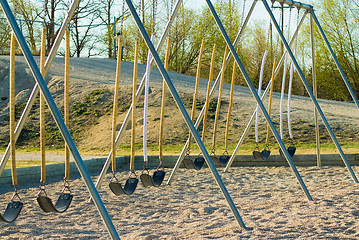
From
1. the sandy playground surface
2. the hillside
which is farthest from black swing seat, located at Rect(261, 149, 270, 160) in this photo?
the hillside

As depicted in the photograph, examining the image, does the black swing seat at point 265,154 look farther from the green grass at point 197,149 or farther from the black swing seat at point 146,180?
the green grass at point 197,149

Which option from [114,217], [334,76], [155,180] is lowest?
[114,217]

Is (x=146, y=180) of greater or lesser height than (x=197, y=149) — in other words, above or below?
above

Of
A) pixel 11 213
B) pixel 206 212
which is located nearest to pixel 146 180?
pixel 206 212

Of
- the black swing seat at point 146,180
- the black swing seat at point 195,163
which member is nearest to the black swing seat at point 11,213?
the black swing seat at point 146,180

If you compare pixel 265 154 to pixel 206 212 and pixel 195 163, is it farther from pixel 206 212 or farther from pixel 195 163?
pixel 206 212

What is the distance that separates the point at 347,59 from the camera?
18.4 meters

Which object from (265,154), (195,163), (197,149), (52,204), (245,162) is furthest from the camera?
(197,149)

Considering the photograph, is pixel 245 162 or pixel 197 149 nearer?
pixel 245 162

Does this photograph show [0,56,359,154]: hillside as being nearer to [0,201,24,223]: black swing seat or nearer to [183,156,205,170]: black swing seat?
[183,156,205,170]: black swing seat

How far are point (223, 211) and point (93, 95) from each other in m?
8.00

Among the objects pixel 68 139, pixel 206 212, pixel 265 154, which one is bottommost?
pixel 206 212

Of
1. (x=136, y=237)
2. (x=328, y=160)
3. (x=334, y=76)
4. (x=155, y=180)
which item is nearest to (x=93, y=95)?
(x=328, y=160)

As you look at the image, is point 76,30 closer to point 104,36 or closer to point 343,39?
point 104,36
